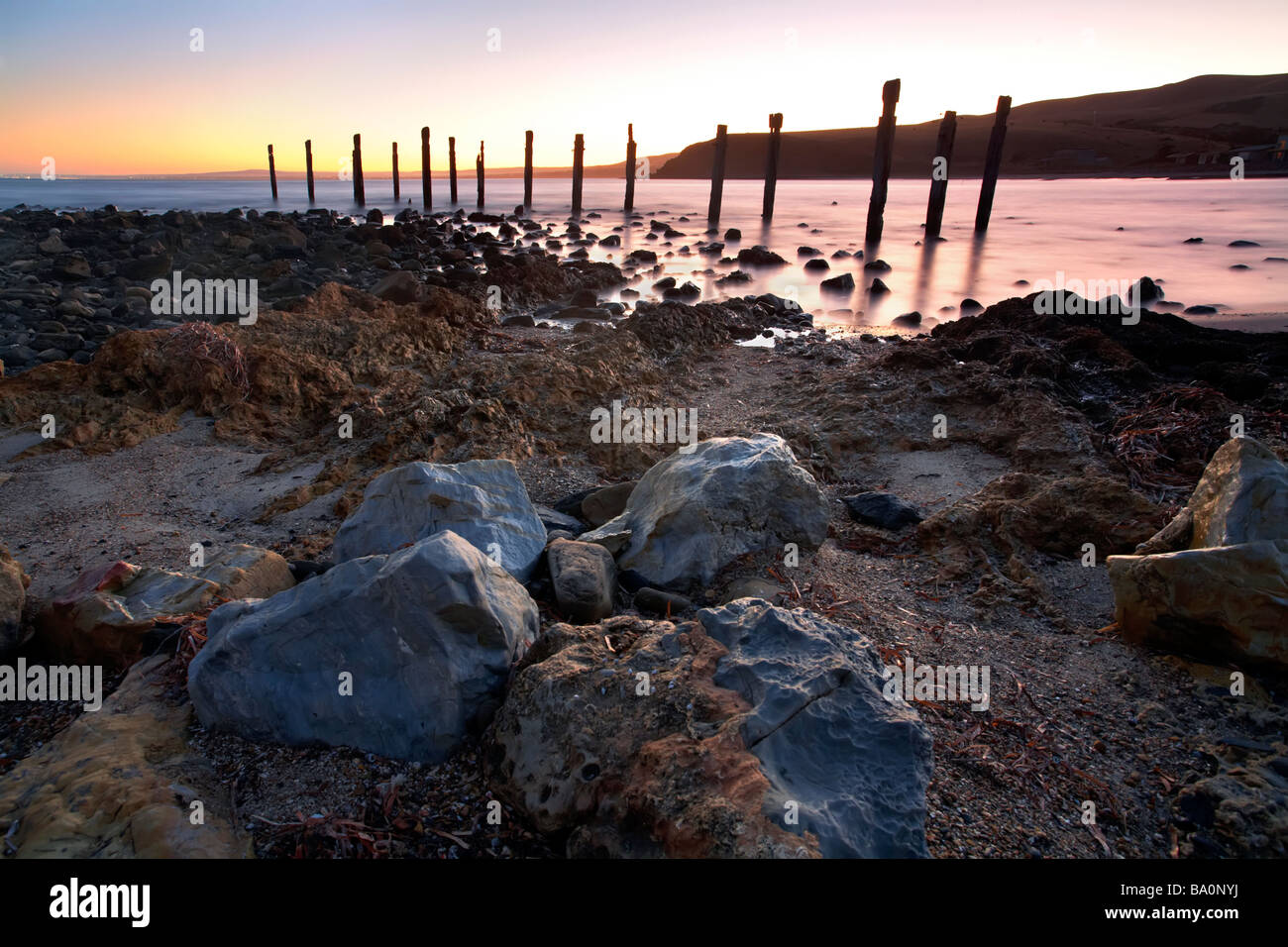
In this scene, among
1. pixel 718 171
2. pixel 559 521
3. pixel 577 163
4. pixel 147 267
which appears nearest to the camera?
pixel 559 521

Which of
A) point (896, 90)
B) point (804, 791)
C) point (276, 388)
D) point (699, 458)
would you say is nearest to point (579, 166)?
point (896, 90)

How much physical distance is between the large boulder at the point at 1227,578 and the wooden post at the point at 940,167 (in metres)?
18.2

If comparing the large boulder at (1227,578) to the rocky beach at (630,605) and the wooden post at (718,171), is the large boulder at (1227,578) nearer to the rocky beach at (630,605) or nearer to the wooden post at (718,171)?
the rocky beach at (630,605)

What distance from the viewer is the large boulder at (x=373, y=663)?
8.43 ft

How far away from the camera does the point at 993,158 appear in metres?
24.0

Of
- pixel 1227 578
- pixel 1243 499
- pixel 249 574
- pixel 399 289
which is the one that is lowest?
pixel 249 574

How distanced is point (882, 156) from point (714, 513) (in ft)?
71.7

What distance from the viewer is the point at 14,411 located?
6.65 metres

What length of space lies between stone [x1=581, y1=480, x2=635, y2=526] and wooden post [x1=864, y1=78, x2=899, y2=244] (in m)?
19.1

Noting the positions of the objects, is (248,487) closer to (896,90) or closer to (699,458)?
(699,458)
